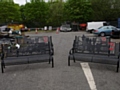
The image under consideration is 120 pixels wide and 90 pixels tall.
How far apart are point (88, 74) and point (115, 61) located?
3.61 ft

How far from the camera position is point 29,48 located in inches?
260

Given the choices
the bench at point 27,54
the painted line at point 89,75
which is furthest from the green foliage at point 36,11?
the painted line at point 89,75

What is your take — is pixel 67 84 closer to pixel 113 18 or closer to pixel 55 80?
pixel 55 80

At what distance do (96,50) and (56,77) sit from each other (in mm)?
2117

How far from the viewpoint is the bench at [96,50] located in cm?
619

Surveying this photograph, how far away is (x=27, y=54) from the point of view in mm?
6613

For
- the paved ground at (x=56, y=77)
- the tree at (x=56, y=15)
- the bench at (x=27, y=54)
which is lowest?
the paved ground at (x=56, y=77)

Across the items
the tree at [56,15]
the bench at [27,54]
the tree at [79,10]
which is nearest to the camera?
the bench at [27,54]

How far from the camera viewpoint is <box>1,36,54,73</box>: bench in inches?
243

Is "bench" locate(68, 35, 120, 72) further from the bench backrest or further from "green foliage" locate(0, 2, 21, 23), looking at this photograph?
"green foliage" locate(0, 2, 21, 23)

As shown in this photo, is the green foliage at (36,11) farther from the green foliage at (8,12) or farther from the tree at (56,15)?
the green foliage at (8,12)

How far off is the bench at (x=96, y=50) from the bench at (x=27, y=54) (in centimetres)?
103

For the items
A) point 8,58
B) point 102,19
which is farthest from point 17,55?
point 102,19

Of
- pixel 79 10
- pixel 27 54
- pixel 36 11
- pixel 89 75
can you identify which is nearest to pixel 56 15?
pixel 36 11
